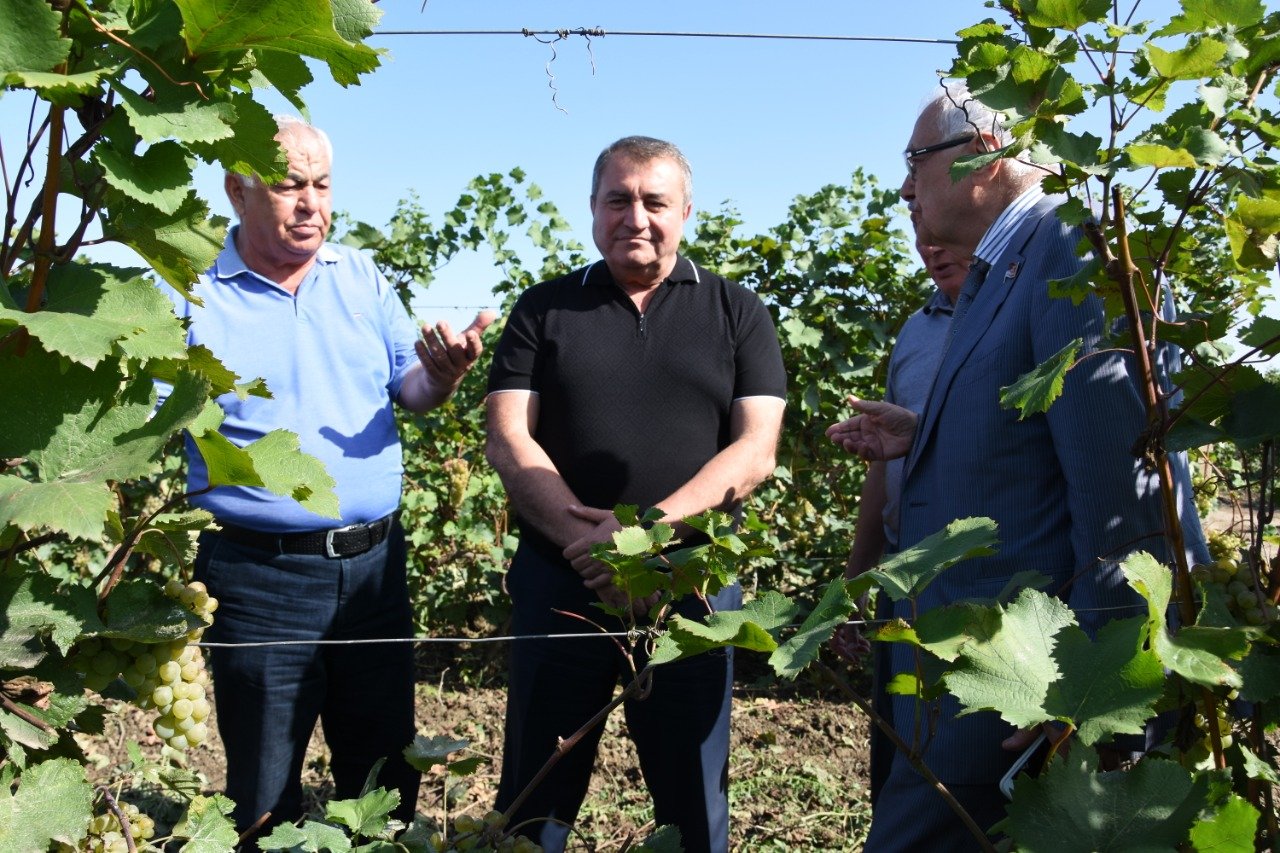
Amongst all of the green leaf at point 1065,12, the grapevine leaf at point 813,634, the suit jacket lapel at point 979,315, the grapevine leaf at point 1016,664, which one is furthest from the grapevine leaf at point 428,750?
the green leaf at point 1065,12

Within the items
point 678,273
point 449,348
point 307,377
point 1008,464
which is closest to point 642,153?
point 678,273

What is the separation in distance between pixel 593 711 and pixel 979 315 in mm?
1353

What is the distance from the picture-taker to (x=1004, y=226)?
6.67 feet

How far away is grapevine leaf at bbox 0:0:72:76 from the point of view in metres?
0.79

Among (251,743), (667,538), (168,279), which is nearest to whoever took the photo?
(168,279)

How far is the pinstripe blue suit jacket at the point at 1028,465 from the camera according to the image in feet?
5.45

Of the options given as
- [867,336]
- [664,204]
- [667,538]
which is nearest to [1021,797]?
[667,538]

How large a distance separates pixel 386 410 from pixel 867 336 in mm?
2914

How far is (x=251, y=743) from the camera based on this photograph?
260 centimetres

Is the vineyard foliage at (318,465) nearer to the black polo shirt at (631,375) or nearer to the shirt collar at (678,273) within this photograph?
the black polo shirt at (631,375)

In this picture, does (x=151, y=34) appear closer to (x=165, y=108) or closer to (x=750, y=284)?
(x=165, y=108)

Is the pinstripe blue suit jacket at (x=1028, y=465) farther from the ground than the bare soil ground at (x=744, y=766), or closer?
farther from the ground

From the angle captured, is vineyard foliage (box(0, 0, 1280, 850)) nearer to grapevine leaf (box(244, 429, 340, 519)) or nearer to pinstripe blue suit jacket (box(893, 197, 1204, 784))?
grapevine leaf (box(244, 429, 340, 519))

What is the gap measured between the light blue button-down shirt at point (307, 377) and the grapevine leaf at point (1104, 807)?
6.27 ft
